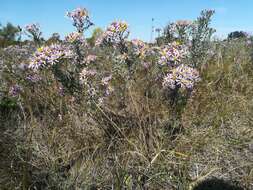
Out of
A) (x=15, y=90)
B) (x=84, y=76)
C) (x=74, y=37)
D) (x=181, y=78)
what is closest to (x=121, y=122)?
(x=84, y=76)

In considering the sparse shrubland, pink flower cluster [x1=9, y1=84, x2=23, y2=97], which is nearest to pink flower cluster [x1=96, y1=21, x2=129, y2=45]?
the sparse shrubland

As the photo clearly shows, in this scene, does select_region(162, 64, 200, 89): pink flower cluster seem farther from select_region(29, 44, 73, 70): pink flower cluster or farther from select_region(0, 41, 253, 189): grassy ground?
select_region(29, 44, 73, 70): pink flower cluster

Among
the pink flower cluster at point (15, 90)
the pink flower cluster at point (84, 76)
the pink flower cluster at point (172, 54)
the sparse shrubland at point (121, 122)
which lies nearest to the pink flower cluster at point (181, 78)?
the sparse shrubland at point (121, 122)

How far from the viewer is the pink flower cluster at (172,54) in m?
3.71

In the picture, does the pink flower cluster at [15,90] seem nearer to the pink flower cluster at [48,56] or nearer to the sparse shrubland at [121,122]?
the sparse shrubland at [121,122]

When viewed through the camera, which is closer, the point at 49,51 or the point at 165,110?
the point at 49,51

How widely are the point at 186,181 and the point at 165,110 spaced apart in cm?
114

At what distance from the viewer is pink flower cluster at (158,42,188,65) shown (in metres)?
3.71

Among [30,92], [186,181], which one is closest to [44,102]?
[30,92]

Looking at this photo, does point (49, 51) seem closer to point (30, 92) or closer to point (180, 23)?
point (30, 92)

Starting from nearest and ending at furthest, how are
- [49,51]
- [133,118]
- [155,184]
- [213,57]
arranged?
[155,184], [49,51], [133,118], [213,57]

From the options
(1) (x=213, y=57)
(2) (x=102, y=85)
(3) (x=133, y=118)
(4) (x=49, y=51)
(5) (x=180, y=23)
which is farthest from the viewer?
(1) (x=213, y=57)

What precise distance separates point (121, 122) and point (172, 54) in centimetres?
74

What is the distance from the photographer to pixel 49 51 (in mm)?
3398
